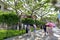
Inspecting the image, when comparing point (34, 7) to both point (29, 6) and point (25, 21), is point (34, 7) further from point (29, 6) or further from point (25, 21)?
point (25, 21)

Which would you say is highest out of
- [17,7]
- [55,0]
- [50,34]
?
[17,7]

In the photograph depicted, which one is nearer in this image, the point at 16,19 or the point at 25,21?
the point at 16,19

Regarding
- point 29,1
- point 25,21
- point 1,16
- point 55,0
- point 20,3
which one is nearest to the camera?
point 55,0

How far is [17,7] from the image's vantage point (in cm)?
1831

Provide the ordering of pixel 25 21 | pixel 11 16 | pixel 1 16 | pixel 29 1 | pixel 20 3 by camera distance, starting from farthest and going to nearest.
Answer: pixel 25 21
pixel 29 1
pixel 20 3
pixel 11 16
pixel 1 16

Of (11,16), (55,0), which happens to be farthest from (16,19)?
(55,0)

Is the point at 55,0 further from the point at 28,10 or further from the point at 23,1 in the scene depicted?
the point at 28,10

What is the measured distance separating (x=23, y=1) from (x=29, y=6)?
1967 millimetres

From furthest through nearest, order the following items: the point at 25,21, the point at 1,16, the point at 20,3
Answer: the point at 25,21, the point at 20,3, the point at 1,16

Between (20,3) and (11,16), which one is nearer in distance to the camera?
(11,16)

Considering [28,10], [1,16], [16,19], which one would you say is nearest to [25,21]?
[28,10]

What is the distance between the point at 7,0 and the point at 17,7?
1.70 metres

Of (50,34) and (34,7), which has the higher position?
(34,7)

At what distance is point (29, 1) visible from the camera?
64.5ft
